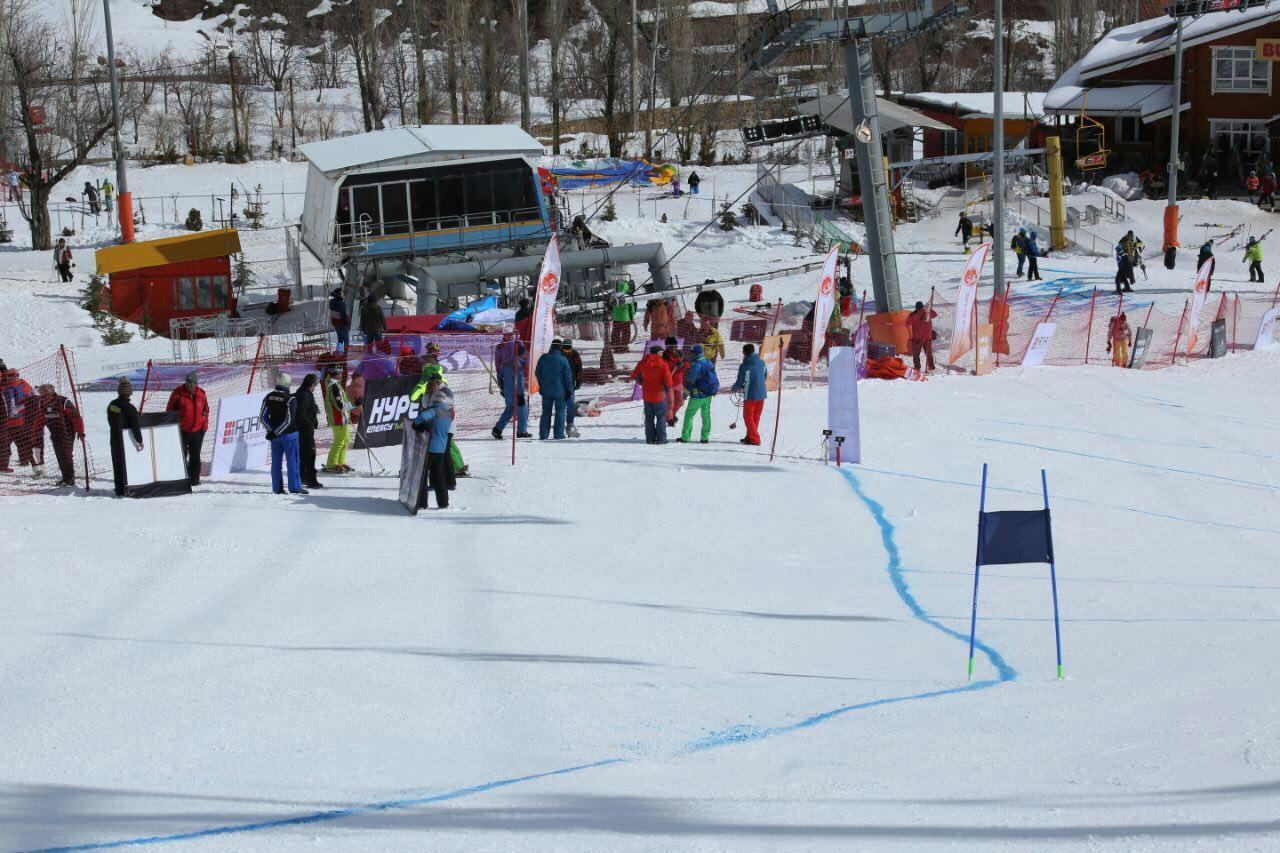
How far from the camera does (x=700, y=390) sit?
16281mm

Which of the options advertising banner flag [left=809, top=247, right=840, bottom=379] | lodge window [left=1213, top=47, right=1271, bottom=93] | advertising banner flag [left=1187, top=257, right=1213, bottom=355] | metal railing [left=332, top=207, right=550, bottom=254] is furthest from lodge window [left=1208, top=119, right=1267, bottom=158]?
advertising banner flag [left=809, top=247, right=840, bottom=379]

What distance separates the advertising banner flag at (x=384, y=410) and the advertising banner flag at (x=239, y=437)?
119cm

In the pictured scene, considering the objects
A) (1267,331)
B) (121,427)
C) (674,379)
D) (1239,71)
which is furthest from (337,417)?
(1239,71)

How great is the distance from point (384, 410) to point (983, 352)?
10.7 metres

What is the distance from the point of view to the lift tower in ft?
72.1

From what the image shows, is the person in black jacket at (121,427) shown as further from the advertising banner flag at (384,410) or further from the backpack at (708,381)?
the backpack at (708,381)

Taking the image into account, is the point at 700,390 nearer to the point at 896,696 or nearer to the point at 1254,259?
the point at 896,696

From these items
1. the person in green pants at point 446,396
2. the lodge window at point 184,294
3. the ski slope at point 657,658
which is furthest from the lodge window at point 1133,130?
the person in green pants at point 446,396

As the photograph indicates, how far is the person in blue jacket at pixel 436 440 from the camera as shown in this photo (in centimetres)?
1298

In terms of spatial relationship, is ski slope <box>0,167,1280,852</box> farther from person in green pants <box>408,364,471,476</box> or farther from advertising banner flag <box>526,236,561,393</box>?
advertising banner flag <box>526,236,561,393</box>

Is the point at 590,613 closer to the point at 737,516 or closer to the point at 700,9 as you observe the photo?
the point at 737,516

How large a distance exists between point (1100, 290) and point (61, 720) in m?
26.7

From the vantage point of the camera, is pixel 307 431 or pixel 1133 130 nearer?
pixel 307 431

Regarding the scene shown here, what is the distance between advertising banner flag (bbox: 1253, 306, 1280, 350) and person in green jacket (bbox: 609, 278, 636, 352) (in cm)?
1152
